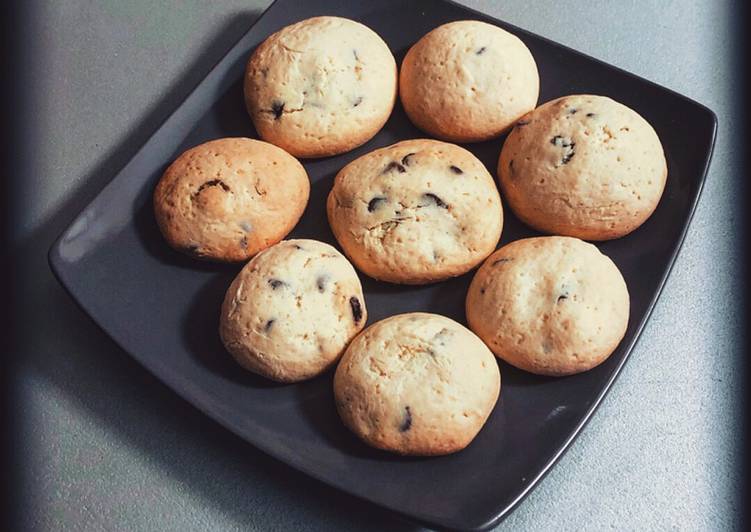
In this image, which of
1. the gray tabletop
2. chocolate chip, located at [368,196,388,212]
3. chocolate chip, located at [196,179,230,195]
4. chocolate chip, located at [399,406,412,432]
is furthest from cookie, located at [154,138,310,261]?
chocolate chip, located at [399,406,412,432]

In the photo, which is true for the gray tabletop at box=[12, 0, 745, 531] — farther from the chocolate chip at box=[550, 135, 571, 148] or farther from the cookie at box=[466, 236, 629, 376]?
the chocolate chip at box=[550, 135, 571, 148]

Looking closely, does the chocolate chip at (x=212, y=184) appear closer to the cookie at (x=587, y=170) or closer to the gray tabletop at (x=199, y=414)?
the gray tabletop at (x=199, y=414)

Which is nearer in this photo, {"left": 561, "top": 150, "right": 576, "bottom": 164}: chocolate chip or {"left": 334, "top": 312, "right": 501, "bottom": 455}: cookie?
{"left": 334, "top": 312, "right": 501, "bottom": 455}: cookie

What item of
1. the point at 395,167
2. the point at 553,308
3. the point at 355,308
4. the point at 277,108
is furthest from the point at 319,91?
the point at 553,308

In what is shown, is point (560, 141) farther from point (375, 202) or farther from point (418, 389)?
point (418, 389)

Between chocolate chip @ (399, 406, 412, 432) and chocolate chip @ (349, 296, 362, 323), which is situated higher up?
chocolate chip @ (349, 296, 362, 323)

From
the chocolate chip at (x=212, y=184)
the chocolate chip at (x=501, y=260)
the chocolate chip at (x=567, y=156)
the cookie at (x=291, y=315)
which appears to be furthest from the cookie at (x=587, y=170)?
the chocolate chip at (x=212, y=184)
